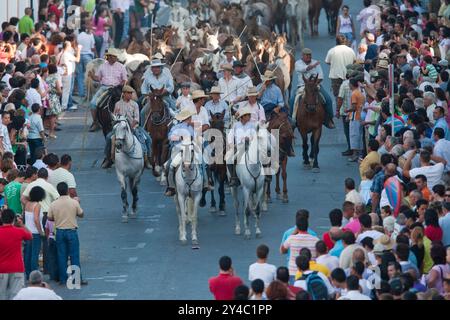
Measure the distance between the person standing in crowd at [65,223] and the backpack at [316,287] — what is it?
582cm

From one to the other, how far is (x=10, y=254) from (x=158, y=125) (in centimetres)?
1087

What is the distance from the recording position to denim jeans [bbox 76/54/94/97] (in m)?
44.1

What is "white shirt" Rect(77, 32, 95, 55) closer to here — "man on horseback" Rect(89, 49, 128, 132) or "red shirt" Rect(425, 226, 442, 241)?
"man on horseback" Rect(89, 49, 128, 132)

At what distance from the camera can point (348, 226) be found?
81.0 ft

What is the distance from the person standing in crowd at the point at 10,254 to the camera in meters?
23.7

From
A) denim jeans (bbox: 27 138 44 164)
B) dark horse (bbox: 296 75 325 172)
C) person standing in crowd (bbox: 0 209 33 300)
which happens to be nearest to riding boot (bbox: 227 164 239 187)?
dark horse (bbox: 296 75 325 172)

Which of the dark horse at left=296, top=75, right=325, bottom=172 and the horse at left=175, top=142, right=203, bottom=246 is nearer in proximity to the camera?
the horse at left=175, top=142, right=203, bottom=246

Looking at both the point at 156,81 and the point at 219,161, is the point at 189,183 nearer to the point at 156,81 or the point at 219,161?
the point at 219,161

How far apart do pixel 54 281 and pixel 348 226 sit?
4877 mm

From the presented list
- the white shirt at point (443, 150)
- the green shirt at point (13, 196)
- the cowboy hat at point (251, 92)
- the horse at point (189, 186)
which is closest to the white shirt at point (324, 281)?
the green shirt at point (13, 196)

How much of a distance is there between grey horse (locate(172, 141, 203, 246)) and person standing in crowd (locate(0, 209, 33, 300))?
5.78 meters

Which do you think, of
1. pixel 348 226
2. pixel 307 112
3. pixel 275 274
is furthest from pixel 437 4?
pixel 275 274

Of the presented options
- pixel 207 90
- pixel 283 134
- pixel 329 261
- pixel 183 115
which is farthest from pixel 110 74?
pixel 329 261

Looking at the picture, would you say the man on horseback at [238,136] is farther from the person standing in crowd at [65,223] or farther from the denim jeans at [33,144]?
the denim jeans at [33,144]
